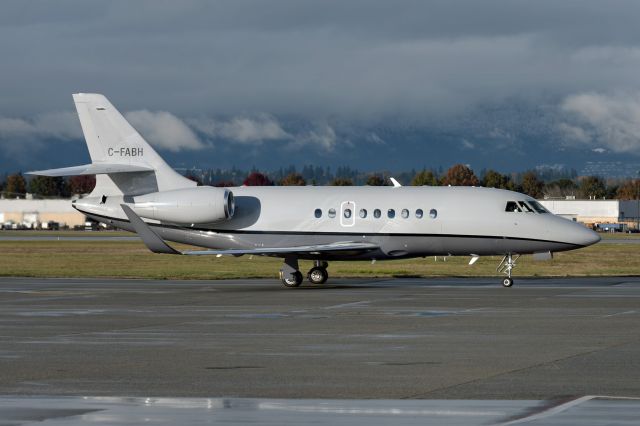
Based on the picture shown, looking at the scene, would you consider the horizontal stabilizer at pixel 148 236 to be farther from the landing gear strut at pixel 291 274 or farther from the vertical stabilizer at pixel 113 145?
the landing gear strut at pixel 291 274

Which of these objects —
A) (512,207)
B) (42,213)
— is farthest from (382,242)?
(42,213)

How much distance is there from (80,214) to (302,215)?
511 feet

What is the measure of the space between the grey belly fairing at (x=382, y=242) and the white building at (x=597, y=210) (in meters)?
129

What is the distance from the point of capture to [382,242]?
1590 inches

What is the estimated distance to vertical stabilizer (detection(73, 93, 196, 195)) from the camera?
42.2 meters

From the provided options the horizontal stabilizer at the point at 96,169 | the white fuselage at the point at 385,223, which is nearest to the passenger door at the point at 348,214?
the white fuselage at the point at 385,223

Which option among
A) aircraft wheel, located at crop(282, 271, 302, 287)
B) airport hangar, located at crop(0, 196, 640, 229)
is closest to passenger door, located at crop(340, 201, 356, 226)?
aircraft wheel, located at crop(282, 271, 302, 287)

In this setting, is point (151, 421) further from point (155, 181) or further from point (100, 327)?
point (155, 181)

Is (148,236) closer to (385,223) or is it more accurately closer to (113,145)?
(113,145)

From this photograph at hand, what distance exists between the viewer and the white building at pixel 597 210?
6688 inches

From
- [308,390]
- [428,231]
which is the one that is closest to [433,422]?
[308,390]

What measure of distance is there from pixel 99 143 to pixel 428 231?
12.4m

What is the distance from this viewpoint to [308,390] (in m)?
15.4

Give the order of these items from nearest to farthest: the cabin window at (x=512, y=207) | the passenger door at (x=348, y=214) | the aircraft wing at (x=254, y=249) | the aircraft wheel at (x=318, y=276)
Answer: the aircraft wing at (x=254, y=249) → the cabin window at (x=512, y=207) → the passenger door at (x=348, y=214) → the aircraft wheel at (x=318, y=276)
